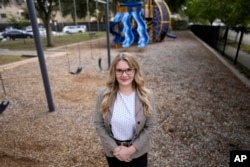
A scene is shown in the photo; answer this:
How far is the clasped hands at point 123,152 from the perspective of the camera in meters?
1.79

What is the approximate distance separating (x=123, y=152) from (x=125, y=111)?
0.37m

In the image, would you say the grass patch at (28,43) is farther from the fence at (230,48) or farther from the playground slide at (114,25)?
the fence at (230,48)

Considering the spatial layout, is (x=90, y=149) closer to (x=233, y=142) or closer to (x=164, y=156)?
(x=164, y=156)

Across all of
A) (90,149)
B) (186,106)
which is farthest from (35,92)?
(186,106)

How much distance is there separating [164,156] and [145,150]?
3.59ft

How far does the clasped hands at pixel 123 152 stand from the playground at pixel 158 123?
107cm

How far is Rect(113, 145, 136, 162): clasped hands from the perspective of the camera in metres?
1.79

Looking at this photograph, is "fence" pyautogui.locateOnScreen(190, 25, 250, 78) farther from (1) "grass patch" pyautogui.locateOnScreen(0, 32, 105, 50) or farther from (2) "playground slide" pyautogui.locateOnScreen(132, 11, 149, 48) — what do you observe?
(1) "grass patch" pyautogui.locateOnScreen(0, 32, 105, 50)

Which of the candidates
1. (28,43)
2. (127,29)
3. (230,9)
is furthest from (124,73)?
(28,43)

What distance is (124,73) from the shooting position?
1.72 m

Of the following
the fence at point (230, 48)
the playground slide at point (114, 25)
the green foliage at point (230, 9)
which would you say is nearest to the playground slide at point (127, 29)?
the playground slide at point (114, 25)

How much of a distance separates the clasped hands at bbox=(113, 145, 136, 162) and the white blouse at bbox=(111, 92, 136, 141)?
0.37 ft

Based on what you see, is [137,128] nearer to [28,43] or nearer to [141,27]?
[141,27]

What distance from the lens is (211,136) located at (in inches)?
131
